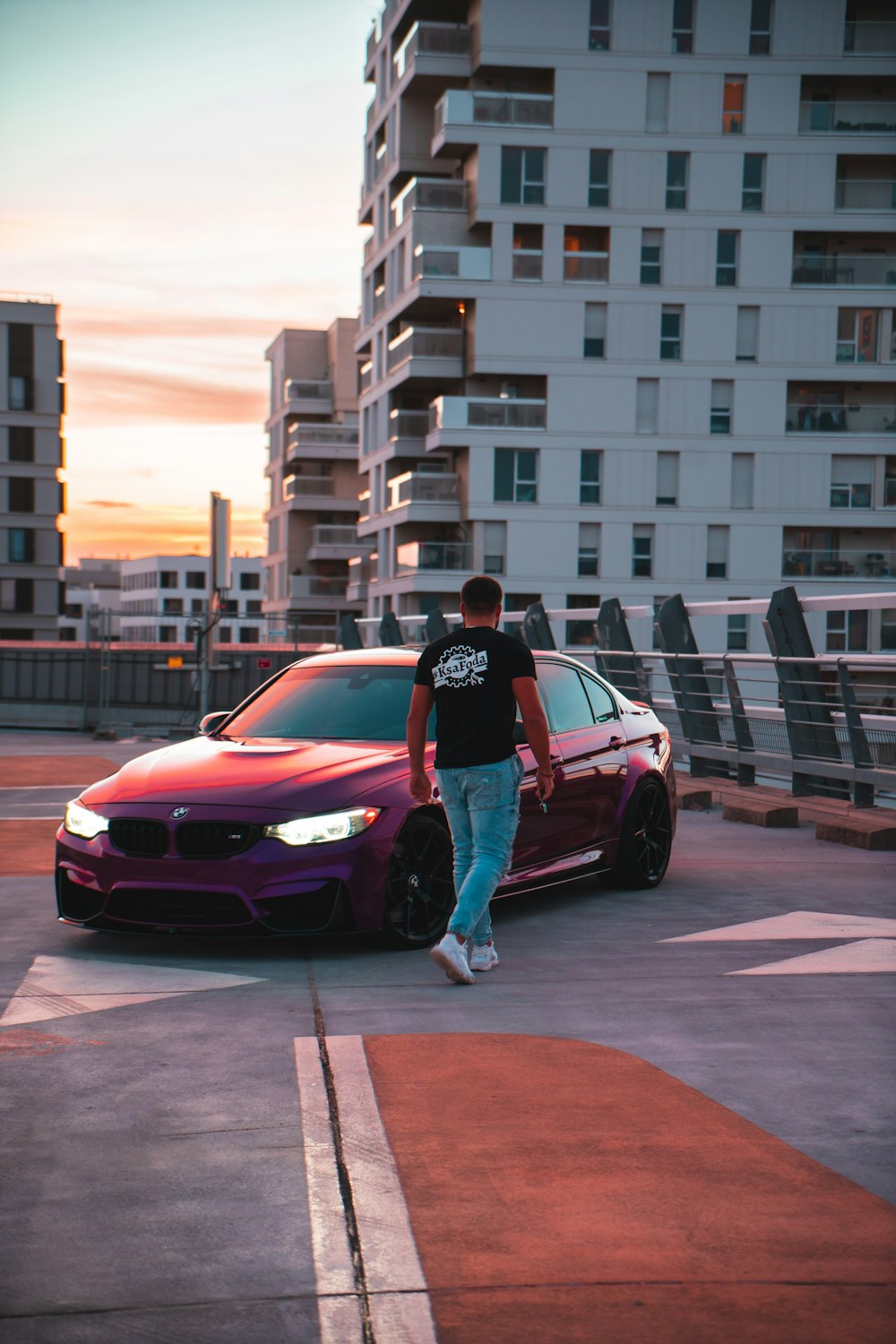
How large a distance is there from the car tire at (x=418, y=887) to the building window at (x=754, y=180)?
192 feet

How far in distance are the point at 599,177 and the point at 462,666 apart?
5834 centimetres

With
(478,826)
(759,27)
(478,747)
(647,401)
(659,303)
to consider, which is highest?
(759,27)

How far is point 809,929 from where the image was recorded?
8.23m

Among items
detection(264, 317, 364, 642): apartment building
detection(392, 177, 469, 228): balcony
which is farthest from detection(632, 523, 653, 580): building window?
detection(264, 317, 364, 642): apartment building

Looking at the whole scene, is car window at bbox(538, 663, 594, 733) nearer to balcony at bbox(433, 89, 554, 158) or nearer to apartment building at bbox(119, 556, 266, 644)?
balcony at bbox(433, 89, 554, 158)

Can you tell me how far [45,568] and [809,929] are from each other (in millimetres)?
86066

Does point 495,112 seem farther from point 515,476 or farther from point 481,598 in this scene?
point 481,598

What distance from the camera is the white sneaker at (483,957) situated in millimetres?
7168

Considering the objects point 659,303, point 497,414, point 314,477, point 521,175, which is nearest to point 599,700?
point 497,414

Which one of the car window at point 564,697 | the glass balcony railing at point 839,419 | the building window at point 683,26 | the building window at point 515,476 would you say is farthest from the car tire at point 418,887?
the building window at point 683,26

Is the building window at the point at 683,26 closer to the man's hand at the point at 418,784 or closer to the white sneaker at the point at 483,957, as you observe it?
the man's hand at the point at 418,784

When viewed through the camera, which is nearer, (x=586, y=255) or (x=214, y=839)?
(x=214, y=839)

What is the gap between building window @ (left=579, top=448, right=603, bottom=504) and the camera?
2440 inches

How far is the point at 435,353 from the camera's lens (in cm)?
6344
